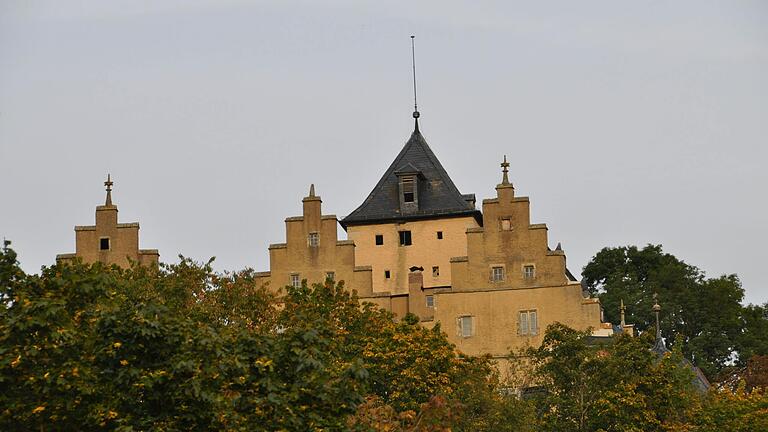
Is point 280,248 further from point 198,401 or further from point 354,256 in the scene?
point 198,401

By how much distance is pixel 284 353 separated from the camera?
40.5 m

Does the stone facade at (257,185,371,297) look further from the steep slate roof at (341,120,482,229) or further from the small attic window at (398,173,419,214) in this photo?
the small attic window at (398,173,419,214)

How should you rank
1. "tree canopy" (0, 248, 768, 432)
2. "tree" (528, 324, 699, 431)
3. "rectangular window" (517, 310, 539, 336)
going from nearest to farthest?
"tree canopy" (0, 248, 768, 432)
"tree" (528, 324, 699, 431)
"rectangular window" (517, 310, 539, 336)

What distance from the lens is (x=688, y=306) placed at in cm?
12069

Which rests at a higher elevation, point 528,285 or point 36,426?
point 528,285

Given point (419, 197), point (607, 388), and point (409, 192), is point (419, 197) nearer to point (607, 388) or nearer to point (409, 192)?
point (409, 192)

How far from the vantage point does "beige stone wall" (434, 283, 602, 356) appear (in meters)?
83.1

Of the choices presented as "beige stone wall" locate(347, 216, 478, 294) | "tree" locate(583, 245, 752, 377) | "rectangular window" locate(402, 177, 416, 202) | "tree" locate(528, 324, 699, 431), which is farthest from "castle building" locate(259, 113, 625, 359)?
"tree" locate(583, 245, 752, 377)

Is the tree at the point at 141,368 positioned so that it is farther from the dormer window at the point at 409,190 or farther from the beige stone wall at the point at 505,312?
the dormer window at the point at 409,190

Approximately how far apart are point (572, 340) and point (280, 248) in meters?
21.7

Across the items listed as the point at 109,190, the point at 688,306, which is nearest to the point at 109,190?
the point at 109,190

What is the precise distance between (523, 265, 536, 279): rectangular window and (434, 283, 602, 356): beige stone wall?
0.53 m

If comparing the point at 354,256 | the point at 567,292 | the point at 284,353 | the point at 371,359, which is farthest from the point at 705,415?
the point at 284,353

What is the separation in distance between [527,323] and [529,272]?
2.09m
